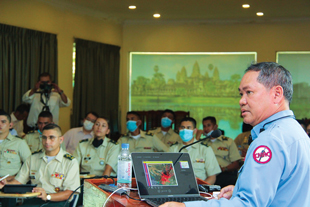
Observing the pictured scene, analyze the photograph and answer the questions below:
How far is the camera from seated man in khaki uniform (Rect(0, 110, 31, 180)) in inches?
177

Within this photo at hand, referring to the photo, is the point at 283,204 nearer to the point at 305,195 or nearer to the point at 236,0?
the point at 305,195

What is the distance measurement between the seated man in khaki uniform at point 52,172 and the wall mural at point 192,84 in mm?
5297

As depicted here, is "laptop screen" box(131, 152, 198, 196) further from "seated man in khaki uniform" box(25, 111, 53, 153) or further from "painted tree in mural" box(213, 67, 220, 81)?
"painted tree in mural" box(213, 67, 220, 81)

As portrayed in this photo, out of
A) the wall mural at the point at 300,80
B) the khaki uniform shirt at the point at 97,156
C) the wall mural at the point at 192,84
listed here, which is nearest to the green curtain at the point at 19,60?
the khaki uniform shirt at the point at 97,156

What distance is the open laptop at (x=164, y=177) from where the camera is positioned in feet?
6.87

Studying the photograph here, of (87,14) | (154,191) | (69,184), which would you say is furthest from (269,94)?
(87,14)

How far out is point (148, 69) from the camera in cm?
910

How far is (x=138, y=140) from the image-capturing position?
5883 millimetres

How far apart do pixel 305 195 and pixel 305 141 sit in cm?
18

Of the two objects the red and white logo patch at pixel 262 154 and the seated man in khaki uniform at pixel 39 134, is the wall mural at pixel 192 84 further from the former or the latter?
the red and white logo patch at pixel 262 154

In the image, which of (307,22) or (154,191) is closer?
(154,191)

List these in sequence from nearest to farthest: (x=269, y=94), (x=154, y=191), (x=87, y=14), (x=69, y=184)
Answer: (x=269, y=94) → (x=154, y=191) → (x=69, y=184) → (x=87, y=14)

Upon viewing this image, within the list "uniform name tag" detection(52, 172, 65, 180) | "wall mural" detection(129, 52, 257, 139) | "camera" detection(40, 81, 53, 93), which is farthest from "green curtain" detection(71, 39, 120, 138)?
"uniform name tag" detection(52, 172, 65, 180)

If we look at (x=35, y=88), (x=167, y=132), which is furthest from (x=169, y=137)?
(x=35, y=88)
